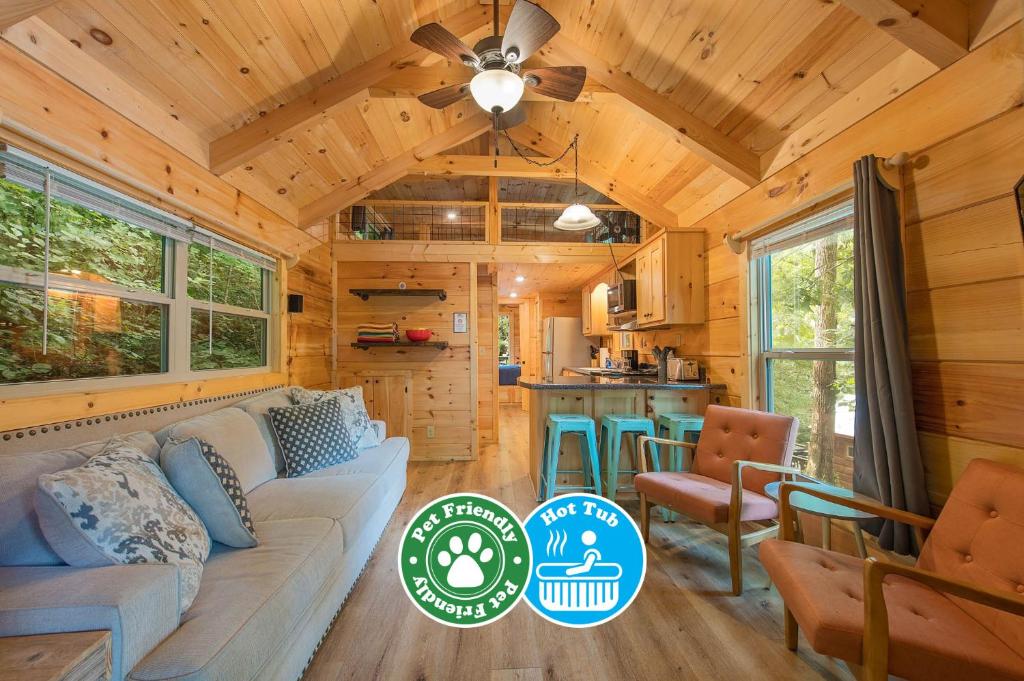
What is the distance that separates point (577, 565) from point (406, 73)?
2.95 meters

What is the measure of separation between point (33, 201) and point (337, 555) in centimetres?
181

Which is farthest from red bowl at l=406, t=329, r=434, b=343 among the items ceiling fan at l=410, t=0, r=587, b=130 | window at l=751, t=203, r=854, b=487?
window at l=751, t=203, r=854, b=487

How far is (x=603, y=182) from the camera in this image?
3.89m

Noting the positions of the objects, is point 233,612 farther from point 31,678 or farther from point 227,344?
point 227,344

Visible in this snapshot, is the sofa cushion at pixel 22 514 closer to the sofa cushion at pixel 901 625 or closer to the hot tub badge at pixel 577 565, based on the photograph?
the hot tub badge at pixel 577 565

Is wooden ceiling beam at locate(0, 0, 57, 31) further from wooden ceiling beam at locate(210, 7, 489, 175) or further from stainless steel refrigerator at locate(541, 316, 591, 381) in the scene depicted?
stainless steel refrigerator at locate(541, 316, 591, 381)

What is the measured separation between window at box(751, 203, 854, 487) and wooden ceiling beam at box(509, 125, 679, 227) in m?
1.16

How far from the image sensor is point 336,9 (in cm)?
211

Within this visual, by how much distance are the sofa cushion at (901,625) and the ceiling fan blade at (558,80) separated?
233cm

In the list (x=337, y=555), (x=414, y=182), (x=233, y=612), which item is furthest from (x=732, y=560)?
(x=414, y=182)

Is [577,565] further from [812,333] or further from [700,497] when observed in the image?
[812,333]

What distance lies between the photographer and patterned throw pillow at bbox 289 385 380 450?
2694mm

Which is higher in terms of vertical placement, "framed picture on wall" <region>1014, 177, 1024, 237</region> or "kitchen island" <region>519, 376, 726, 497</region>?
"framed picture on wall" <region>1014, 177, 1024, 237</region>

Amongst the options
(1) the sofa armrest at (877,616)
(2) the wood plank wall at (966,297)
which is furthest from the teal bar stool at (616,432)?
(1) the sofa armrest at (877,616)
